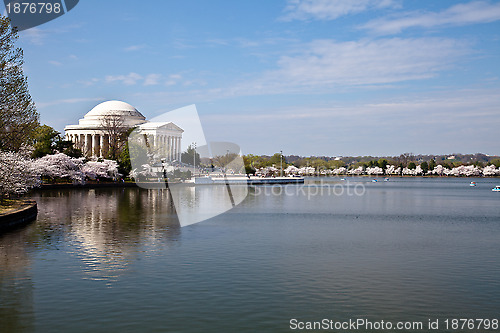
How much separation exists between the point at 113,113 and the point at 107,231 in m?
132

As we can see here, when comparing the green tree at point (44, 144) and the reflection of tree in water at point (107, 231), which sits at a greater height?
the green tree at point (44, 144)

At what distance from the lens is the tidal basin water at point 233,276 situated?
15.6 metres

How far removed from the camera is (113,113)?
526 feet

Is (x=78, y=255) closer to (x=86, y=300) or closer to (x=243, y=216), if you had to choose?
(x=86, y=300)

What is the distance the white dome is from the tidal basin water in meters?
127

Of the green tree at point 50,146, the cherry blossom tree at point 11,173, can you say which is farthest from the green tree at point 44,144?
the cherry blossom tree at point 11,173

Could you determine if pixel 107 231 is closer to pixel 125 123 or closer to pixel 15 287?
pixel 15 287

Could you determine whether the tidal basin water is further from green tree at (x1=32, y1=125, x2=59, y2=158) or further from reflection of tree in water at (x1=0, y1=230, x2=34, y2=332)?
green tree at (x1=32, y1=125, x2=59, y2=158)

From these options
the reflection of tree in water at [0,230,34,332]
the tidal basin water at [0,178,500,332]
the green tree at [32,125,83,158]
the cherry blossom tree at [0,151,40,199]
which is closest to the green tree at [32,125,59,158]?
the green tree at [32,125,83,158]

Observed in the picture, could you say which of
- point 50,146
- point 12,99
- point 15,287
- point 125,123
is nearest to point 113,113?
point 125,123

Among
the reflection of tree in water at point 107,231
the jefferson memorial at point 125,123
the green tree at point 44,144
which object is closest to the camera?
the reflection of tree in water at point 107,231

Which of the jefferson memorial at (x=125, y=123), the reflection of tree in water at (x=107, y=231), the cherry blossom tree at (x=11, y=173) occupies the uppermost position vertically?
the jefferson memorial at (x=125, y=123)

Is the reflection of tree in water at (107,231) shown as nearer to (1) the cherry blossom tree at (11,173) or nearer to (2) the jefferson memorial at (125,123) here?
(1) the cherry blossom tree at (11,173)

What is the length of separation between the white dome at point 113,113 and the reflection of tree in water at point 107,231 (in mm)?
112086
